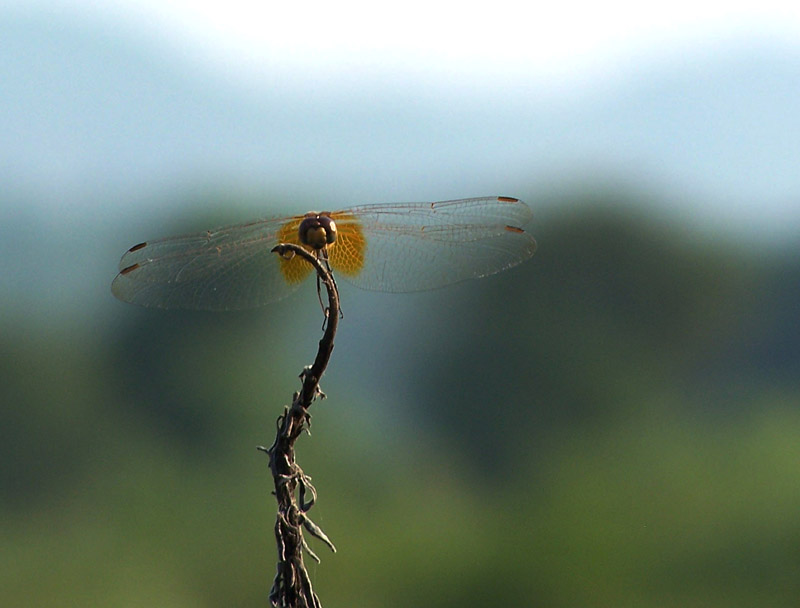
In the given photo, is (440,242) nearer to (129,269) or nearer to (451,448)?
(129,269)

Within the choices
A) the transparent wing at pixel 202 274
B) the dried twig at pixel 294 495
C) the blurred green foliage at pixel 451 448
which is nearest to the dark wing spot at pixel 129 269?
the transparent wing at pixel 202 274

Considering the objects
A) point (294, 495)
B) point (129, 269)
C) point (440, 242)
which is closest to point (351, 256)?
point (440, 242)

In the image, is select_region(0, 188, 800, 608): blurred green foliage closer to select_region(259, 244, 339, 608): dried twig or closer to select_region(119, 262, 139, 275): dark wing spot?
select_region(119, 262, 139, 275): dark wing spot

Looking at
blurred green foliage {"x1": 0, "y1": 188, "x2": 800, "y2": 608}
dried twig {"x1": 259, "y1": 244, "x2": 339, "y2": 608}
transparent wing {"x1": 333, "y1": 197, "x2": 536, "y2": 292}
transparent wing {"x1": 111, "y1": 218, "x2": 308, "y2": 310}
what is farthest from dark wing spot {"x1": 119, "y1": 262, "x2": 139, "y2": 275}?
blurred green foliage {"x1": 0, "y1": 188, "x2": 800, "y2": 608}

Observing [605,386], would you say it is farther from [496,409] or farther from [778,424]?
[778,424]

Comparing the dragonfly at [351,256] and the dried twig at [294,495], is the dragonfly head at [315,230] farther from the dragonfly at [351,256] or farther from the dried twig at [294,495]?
the dried twig at [294,495]

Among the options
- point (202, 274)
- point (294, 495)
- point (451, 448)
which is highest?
point (202, 274)
